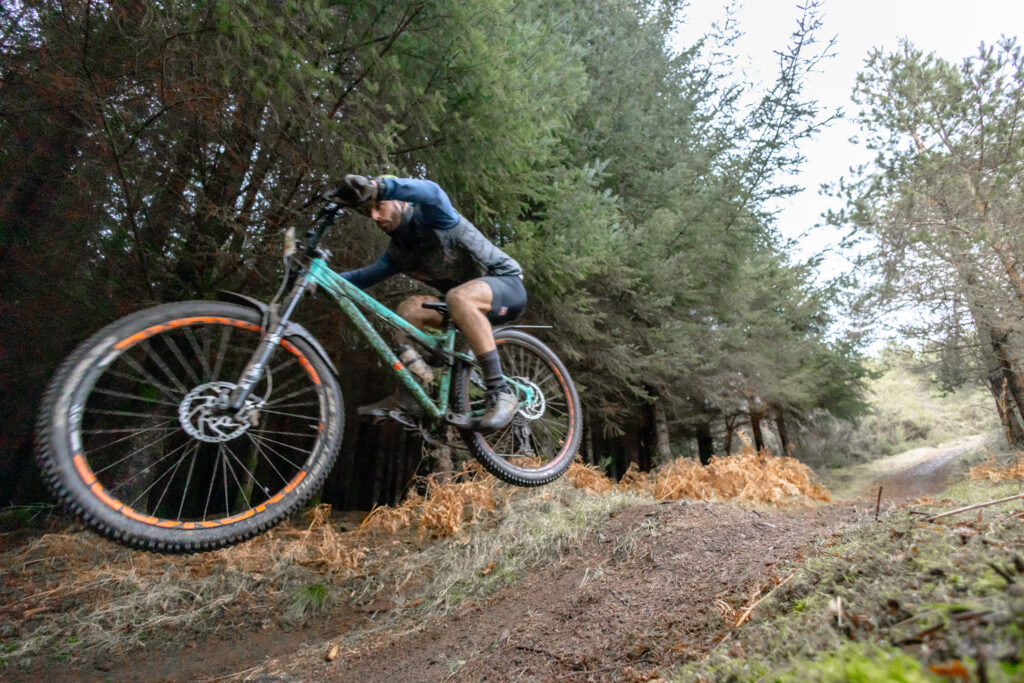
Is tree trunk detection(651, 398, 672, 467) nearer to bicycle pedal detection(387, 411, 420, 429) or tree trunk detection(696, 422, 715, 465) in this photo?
tree trunk detection(696, 422, 715, 465)

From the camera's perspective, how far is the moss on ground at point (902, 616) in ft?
2.31

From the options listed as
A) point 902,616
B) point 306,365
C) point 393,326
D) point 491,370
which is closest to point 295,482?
point 306,365

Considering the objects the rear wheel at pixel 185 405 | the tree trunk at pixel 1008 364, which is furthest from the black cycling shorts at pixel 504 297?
the tree trunk at pixel 1008 364

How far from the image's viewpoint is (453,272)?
3377 mm

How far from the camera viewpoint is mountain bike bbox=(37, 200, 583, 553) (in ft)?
6.64

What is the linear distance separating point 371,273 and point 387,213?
0.44 metres

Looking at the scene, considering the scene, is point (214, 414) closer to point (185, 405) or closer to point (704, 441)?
point (185, 405)

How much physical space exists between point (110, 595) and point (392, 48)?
15.4 ft

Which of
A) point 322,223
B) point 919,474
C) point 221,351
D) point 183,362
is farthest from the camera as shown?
point 919,474

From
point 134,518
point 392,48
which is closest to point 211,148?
point 392,48

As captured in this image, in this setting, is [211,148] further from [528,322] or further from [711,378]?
[711,378]

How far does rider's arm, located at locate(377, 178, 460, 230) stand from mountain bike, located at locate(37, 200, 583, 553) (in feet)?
1.00

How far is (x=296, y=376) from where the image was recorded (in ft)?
9.02

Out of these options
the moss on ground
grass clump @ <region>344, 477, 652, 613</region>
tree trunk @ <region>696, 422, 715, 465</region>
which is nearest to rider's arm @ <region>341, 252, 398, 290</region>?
grass clump @ <region>344, 477, 652, 613</region>
